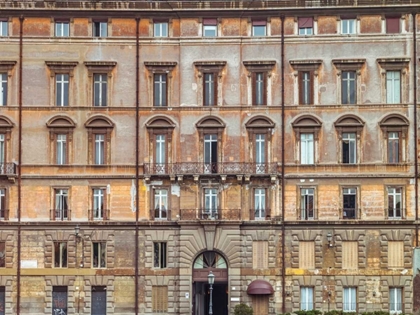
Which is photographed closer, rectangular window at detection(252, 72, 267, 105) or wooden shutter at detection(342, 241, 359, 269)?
wooden shutter at detection(342, 241, 359, 269)

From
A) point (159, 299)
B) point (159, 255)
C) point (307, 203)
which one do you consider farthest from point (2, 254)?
point (307, 203)

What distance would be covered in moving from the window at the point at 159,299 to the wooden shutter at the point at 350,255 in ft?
40.2

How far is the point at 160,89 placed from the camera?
7288cm

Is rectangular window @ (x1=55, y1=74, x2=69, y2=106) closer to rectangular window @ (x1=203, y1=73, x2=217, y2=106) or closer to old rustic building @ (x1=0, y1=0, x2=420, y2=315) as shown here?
old rustic building @ (x1=0, y1=0, x2=420, y2=315)

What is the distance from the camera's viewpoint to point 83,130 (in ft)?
238

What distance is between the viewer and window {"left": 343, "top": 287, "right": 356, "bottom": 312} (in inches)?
2800

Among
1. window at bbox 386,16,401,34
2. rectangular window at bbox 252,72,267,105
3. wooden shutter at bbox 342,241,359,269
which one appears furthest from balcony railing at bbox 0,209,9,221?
window at bbox 386,16,401,34

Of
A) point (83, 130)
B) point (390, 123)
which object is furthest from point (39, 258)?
point (390, 123)

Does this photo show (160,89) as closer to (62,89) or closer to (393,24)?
(62,89)

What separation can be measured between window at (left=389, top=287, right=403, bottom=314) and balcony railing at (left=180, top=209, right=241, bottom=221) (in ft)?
37.7

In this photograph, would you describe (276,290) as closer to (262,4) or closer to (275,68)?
(275,68)

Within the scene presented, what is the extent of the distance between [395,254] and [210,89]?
16873 mm

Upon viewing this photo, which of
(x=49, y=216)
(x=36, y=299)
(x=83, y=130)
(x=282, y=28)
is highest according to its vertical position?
(x=282, y=28)

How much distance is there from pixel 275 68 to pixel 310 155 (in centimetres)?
643
